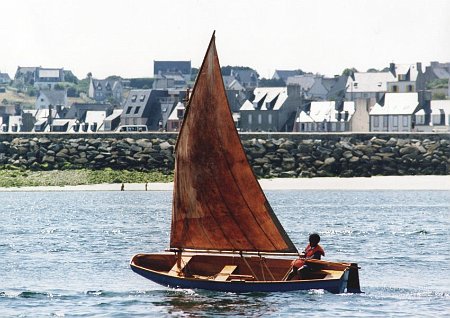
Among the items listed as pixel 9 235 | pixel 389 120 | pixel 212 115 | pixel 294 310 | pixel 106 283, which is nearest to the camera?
pixel 294 310

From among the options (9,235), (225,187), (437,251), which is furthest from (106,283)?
(9,235)

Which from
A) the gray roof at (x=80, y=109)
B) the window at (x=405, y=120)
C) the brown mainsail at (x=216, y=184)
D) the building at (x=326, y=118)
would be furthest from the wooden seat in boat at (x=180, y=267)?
the gray roof at (x=80, y=109)

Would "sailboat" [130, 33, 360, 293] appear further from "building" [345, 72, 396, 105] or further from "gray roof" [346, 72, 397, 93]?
"gray roof" [346, 72, 397, 93]

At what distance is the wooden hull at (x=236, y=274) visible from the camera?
34938 mm

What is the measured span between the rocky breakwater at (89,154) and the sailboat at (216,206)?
2516 inches

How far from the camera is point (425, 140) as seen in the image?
350ft

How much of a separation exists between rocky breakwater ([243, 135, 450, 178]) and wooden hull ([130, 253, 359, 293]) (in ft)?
205

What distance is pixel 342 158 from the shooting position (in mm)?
103375

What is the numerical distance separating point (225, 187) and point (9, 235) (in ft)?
86.4

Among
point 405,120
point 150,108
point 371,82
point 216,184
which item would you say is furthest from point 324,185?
point 371,82

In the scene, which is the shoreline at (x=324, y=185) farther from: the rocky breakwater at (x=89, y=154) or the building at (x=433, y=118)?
the building at (x=433, y=118)

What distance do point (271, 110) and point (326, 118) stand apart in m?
7.59

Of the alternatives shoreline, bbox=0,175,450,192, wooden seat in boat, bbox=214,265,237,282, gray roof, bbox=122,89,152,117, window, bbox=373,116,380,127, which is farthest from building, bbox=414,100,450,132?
wooden seat in boat, bbox=214,265,237,282

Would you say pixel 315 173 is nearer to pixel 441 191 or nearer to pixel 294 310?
pixel 441 191
